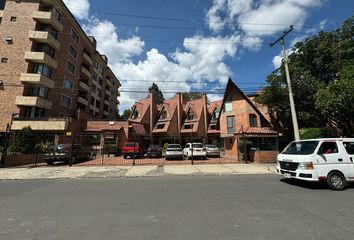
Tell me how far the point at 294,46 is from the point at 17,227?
2876cm

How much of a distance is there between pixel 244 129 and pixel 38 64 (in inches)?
1170

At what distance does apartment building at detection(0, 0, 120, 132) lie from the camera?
25.8m

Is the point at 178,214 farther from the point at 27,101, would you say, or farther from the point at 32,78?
the point at 32,78

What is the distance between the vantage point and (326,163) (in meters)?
7.92

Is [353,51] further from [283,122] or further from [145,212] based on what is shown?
[145,212]

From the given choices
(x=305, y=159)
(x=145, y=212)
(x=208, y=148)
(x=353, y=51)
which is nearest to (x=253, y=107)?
(x=208, y=148)

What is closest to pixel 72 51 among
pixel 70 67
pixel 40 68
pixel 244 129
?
pixel 70 67

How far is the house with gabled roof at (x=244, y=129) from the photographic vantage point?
18.3 metres

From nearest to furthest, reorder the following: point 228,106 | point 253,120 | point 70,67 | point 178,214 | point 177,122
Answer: point 178,214 → point 253,120 → point 228,106 → point 70,67 → point 177,122

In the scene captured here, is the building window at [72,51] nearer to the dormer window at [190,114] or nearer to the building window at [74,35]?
the building window at [74,35]

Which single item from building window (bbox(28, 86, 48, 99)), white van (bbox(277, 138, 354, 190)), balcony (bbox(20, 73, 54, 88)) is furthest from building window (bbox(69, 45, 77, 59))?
white van (bbox(277, 138, 354, 190))

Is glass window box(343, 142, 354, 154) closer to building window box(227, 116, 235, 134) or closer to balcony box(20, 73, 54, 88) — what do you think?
building window box(227, 116, 235, 134)

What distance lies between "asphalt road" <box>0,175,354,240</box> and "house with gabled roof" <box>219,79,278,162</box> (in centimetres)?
1114

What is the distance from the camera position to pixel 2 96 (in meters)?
26.1
